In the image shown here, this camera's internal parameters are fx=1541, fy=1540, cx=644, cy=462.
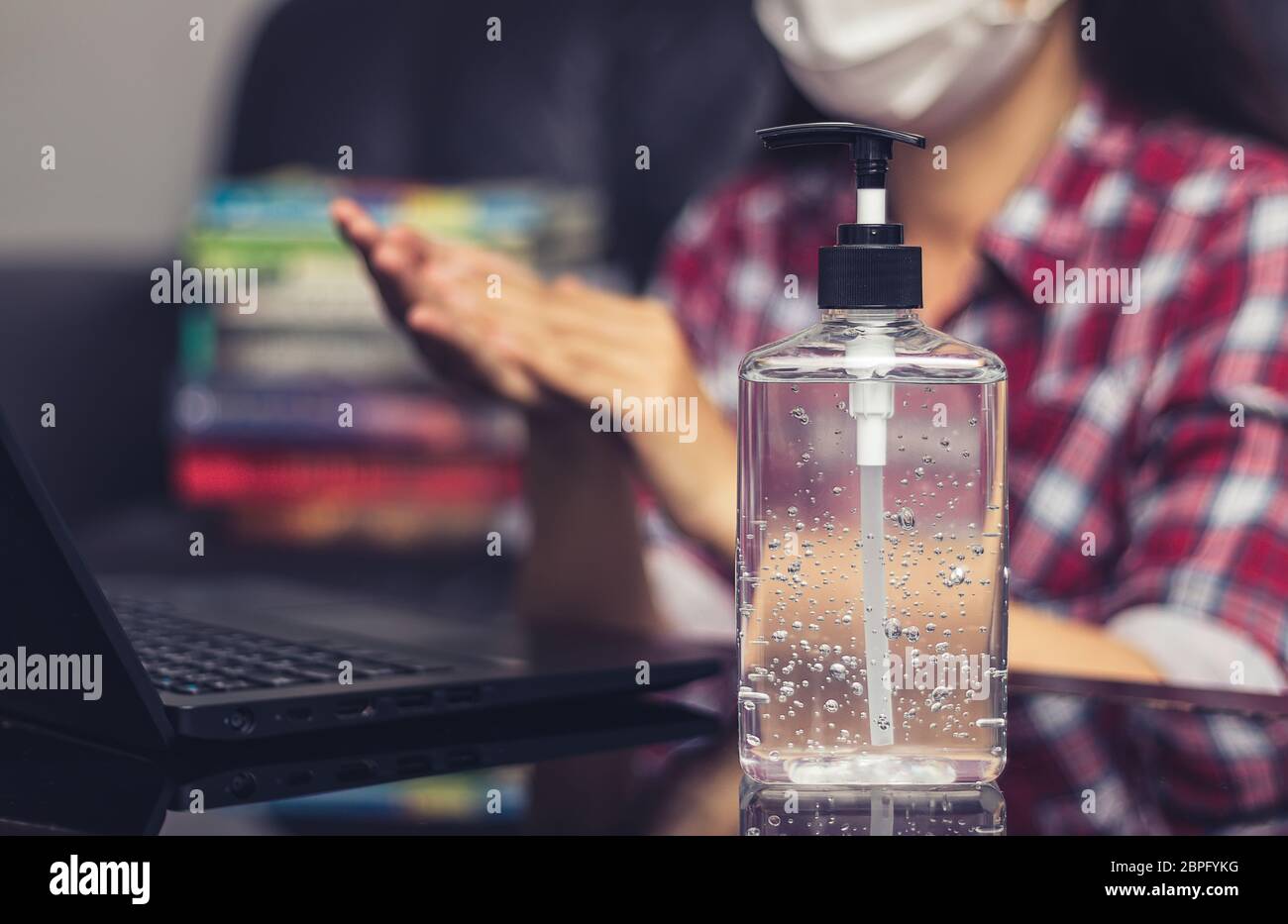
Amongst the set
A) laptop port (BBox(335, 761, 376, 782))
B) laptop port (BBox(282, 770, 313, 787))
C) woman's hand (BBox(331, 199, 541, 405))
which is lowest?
laptop port (BBox(335, 761, 376, 782))

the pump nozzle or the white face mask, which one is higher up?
the white face mask

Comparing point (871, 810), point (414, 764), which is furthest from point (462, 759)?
point (871, 810)

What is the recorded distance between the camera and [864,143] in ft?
1.31

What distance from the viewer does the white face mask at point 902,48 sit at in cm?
95

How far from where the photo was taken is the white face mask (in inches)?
37.2

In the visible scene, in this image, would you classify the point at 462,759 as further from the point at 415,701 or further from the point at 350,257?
the point at 350,257

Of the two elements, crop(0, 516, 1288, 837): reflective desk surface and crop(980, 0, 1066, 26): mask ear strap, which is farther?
crop(980, 0, 1066, 26): mask ear strap

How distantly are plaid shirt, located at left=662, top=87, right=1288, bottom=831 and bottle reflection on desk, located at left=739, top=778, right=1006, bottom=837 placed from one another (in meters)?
0.42

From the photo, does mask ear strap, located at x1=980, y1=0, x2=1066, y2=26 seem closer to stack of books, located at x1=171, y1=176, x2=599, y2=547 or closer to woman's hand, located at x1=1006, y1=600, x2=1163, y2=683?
woman's hand, located at x1=1006, y1=600, x2=1163, y2=683

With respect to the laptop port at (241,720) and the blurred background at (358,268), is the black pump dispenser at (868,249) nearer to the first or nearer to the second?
the laptop port at (241,720)

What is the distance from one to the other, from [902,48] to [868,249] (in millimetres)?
591

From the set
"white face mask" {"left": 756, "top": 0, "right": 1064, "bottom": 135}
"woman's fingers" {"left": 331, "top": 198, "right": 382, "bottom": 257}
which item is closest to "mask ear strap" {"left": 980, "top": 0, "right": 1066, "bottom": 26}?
"white face mask" {"left": 756, "top": 0, "right": 1064, "bottom": 135}

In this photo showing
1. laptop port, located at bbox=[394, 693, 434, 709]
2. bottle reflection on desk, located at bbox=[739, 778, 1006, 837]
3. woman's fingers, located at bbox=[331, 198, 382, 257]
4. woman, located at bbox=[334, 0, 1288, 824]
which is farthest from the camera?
woman, located at bbox=[334, 0, 1288, 824]
